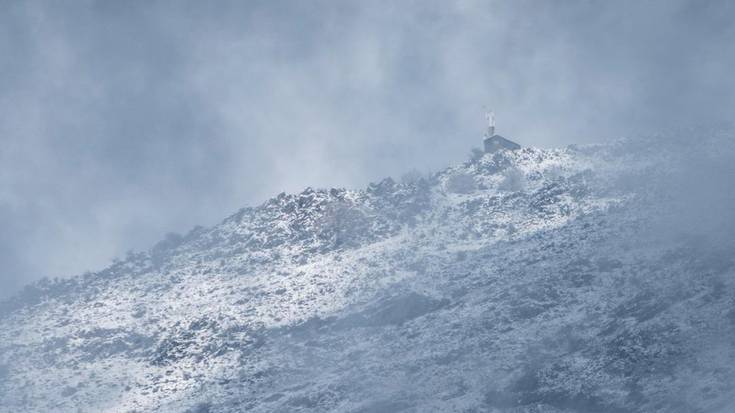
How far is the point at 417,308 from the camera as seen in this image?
2088 inches

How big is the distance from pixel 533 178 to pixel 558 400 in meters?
41.6

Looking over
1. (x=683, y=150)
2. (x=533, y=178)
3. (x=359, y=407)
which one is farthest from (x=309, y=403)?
(x=683, y=150)

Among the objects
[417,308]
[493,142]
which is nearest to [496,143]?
[493,142]

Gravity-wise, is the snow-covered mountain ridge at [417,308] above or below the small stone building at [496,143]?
below

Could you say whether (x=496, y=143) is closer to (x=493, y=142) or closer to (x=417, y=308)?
(x=493, y=142)

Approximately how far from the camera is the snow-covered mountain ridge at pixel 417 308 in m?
40.3

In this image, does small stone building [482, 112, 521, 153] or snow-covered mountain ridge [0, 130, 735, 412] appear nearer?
snow-covered mountain ridge [0, 130, 735, 412]

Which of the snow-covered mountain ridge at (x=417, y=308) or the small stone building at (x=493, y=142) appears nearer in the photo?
the snow-covered mountain ridge at (x=417, y=308)

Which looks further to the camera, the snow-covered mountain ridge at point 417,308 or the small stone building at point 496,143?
the small stone building at point 496,143

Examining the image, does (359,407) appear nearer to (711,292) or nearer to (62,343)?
(711,292)

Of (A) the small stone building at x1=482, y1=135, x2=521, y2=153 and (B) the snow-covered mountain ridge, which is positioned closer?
(B) the snow-covered mountain ridge

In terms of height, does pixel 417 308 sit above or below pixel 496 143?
below

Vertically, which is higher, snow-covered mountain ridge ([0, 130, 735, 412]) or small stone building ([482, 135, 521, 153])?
small stone building ([482, 135, 521, 153])

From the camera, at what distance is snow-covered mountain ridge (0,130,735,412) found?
40.3 metres
